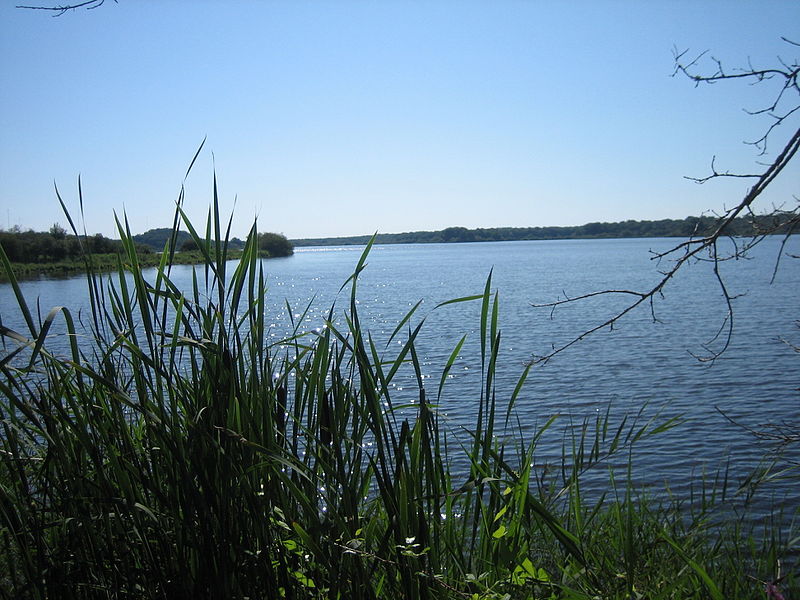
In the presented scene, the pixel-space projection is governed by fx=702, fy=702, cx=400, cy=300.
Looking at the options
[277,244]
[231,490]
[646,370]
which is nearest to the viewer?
[231,490]

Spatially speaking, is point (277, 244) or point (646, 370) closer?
point (646, 370)

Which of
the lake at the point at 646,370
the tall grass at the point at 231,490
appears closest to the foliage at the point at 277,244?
the lake at the point at 646,370

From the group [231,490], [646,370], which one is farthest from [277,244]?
[231,490]

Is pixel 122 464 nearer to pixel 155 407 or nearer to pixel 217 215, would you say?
pixel 155 407

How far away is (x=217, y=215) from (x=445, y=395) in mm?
10651

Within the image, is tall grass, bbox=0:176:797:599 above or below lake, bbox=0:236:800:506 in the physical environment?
above

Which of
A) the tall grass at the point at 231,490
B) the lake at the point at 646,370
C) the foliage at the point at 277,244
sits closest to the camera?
the tall grass at the point at 231,490

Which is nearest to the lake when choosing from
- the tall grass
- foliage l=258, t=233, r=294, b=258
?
the tall grass

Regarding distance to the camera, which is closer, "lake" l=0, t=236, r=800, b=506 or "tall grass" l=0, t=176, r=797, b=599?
"tall grass" l=0, t=176, r=797, b=599

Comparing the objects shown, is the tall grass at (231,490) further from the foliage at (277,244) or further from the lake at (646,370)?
the foliage at (277,244)

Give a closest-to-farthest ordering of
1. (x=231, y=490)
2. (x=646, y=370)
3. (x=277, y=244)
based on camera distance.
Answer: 1. (x=231, y=490)
2. (x=646, y=370)
3. (x=277, y=244)

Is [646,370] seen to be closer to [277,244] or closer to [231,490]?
[231,490]

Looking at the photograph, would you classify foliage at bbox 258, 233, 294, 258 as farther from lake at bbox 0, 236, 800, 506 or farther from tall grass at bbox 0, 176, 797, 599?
tall grass at bbox 0, 176, 797, 599

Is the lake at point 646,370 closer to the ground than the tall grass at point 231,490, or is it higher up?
closer to the ground
